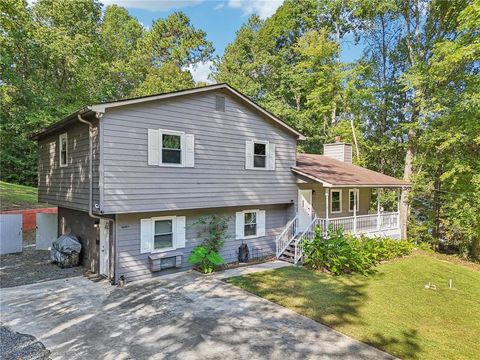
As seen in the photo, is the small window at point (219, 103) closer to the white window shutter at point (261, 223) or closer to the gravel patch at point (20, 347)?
the white window shutter at point (261, 223)

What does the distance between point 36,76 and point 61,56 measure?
10.5ft

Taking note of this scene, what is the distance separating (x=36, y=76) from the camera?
84.2 feet

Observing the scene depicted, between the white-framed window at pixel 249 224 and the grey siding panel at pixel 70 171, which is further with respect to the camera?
the white-framed window at pixel 249 224

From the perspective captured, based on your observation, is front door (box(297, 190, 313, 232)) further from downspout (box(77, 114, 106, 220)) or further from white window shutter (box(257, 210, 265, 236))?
downspout (box(77, 114, 106, 220))

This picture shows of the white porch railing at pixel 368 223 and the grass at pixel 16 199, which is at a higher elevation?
the grass at pixel 16 199

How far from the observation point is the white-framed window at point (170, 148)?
32.3 feet

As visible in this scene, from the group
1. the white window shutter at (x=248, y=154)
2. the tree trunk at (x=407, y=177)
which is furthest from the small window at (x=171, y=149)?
the tree trunk at (x=407, y=177)

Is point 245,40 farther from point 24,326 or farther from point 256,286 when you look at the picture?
point 24,326

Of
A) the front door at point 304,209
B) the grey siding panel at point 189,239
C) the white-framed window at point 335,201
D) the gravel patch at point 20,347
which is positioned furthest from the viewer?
the white-framed window at point 335,201

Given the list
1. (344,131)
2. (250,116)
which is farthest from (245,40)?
(250,116)

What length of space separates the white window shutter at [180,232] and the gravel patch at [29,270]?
3.27m

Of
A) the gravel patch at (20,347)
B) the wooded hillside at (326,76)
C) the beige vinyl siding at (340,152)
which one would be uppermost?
the wooded hillside at (326,76)

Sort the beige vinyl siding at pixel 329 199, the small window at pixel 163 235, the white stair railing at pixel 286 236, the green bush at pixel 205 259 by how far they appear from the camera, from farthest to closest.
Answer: the beige vinyl siding at pixel 329 199 → the white stair railing at pixel 286 236 → the green bush at pixel 205 259 → the small window at pixel 163 235

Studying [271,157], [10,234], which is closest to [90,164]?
[271,157]
